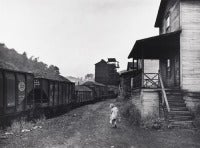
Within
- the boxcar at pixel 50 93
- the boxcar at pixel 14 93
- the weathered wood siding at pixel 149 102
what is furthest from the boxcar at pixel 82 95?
the weathered wood siding at pixel 149 102

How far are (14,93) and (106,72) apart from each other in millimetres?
61584

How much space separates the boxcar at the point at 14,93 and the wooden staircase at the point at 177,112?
7.67 m

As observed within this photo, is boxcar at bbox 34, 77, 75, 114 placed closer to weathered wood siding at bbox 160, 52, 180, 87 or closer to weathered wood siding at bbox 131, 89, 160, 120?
weathered wood siding at bbox 131, 89, 160, 120

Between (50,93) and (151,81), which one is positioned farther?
(151,81)

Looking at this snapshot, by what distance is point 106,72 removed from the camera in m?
74.3

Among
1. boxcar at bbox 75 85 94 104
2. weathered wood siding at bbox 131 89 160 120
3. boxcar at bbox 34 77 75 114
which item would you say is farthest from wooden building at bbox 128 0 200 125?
boxcar at bbox 75 85 94 104

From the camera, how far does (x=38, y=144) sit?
29.8ft

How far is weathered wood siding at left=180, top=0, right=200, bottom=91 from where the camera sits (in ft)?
53.9

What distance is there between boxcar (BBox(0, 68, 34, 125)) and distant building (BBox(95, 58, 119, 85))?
2321 inches

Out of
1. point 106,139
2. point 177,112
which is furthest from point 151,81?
point 106,139

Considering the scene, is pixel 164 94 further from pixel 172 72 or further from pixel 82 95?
pixel 82 95

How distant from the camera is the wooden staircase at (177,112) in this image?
13.3m

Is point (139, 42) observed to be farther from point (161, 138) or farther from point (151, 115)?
point (161, 138)

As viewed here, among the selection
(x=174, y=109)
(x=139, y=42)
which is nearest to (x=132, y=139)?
(x=174, y=109)
